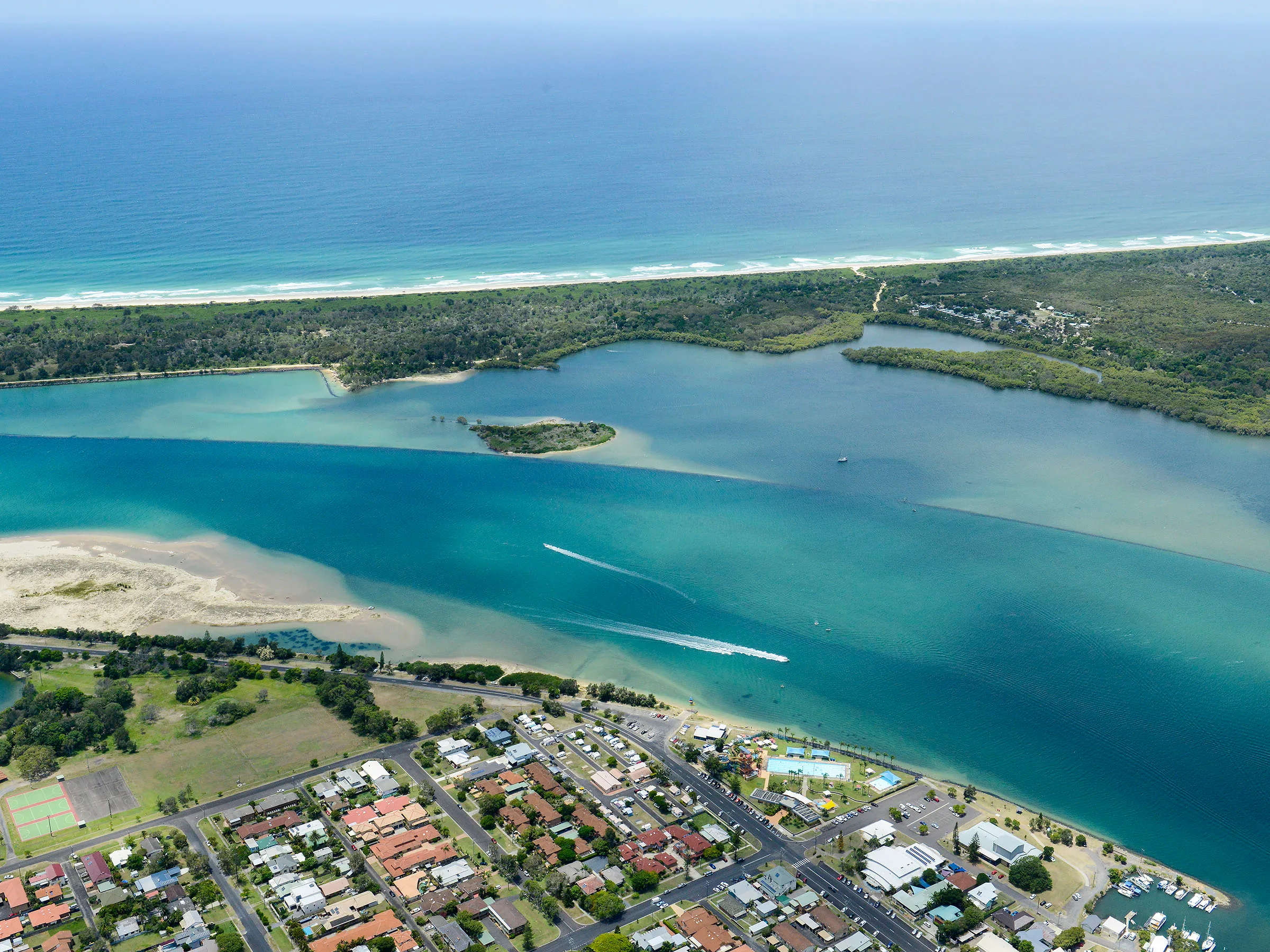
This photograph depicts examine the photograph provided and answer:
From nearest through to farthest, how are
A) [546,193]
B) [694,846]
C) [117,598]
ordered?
1. [694,846]
2. [117,598]
3. [546,193]

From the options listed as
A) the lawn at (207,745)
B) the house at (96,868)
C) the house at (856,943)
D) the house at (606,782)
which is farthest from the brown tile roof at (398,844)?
the house at (856,943)

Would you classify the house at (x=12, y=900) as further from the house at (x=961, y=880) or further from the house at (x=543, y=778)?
the house at (x=961, y=880)

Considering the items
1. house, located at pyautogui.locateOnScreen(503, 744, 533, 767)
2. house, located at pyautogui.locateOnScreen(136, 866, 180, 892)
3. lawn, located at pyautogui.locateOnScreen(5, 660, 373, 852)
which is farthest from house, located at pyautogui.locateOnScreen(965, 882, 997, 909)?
house, located at pyautogui.locateOnScreen(136, 866, 180, 892)

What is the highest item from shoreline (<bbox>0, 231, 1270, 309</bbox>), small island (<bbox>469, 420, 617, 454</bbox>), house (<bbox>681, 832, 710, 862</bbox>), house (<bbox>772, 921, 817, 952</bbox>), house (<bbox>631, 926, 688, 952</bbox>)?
shoreline (<bbox>0, 231, 1270, 309</bbox>)

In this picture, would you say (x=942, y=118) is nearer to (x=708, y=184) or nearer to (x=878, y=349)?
(x=708, y=184)

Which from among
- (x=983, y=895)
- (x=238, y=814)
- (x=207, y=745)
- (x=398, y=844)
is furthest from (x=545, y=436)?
(x=983, y=895)

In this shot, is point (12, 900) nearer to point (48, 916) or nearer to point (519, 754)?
point (48, 916)

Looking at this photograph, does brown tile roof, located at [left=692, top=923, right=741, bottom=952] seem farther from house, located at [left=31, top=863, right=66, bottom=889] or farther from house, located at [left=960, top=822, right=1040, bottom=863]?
house, located at [left=31, top=863, right=66, bottom=889]
